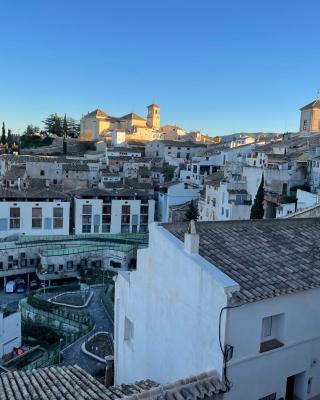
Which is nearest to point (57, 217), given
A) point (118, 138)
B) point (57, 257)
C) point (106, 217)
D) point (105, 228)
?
point (106, 217)

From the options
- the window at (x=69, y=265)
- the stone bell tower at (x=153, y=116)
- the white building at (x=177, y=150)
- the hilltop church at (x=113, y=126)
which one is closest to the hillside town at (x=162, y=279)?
the window at (x=69, y=265)

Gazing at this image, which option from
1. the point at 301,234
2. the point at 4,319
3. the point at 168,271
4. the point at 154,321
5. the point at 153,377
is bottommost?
the point at 4,319

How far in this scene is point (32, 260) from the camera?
39.7m

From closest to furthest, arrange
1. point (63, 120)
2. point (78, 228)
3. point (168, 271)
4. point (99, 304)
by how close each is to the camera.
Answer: point (168, 271) → point (99, 304) → point (78, 228) → point (63, 120)

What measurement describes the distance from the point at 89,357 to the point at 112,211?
2830cm

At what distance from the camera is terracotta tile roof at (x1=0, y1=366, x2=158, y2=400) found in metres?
7.58

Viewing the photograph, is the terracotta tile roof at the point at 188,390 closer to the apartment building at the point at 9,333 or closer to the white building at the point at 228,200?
the apartment building at the point at 9,333

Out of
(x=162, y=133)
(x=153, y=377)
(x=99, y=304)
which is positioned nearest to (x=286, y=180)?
(x=99, y=304)

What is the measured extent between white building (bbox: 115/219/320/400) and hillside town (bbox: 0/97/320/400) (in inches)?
1.1

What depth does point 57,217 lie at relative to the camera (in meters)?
45.1

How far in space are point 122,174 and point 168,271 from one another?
51.6 m

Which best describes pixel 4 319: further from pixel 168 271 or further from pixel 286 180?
pixel 286 180

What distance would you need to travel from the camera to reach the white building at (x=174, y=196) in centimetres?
4956

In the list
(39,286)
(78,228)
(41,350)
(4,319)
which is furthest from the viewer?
(78,228)
